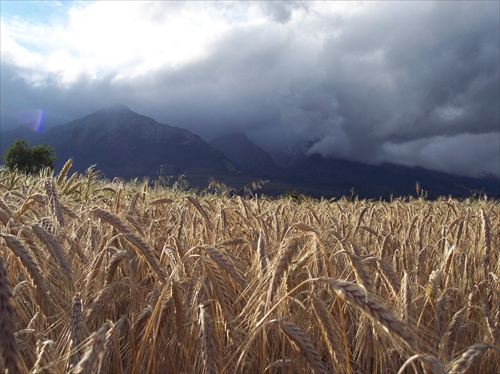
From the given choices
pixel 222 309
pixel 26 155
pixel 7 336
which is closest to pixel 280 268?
pixel 222 309

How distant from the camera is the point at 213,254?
1742 millimetres

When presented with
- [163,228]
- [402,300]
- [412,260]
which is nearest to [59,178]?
[163,228]

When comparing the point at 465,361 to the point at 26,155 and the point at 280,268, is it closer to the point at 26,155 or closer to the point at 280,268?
the point at 280,268

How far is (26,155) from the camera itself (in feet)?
144

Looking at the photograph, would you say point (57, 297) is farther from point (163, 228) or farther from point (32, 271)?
point (163, 228)

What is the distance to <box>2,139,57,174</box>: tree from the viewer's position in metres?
43.1

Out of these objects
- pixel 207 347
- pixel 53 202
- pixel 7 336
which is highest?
pixel 53 202

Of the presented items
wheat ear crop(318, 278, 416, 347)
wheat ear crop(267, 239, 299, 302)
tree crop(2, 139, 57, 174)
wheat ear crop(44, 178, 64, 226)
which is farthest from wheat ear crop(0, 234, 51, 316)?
tree crop(2, 139, 57, 174)

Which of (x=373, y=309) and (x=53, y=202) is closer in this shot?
(x=373, y=309)

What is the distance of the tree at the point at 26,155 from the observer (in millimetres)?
43062

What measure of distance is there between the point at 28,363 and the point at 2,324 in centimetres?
97

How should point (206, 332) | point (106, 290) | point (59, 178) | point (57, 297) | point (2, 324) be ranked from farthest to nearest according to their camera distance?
point (59, 178) < point (57, 297) < point (106, 290) < point (206, 332) < point (2, 324)

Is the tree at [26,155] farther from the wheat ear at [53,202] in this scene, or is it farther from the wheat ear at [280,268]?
the wheat ear at [280,268]

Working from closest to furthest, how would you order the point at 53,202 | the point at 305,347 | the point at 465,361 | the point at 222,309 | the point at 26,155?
the point at 465,361 < the point at 305,347 < the point at 222,309 < the point at 53,202 < the point at 26,155
